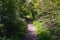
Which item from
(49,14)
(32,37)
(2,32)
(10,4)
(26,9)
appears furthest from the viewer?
(26,9)

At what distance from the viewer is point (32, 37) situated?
12484 mm

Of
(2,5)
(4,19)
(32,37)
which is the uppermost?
(2,5)

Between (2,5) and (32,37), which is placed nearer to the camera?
(2,5)

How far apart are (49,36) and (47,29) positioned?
1.35 metres

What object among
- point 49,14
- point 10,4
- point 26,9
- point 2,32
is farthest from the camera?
point 26,9

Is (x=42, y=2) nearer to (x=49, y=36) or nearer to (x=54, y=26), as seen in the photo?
(x=54, y=26)

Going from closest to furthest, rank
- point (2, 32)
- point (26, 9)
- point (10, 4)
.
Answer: point (2, 32) → point (10, 4) → point (26, 9)

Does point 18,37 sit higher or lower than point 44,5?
lower

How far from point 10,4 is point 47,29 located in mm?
3152

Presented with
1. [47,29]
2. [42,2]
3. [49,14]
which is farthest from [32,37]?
[42,2]

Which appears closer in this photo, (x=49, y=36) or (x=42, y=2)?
(x=49, y=36)

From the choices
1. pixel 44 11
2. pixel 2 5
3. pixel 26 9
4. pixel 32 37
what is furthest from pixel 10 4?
pixel 26 9

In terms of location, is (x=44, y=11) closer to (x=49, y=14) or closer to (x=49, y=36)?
(x=49, y=14)

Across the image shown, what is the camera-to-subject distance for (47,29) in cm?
1292
